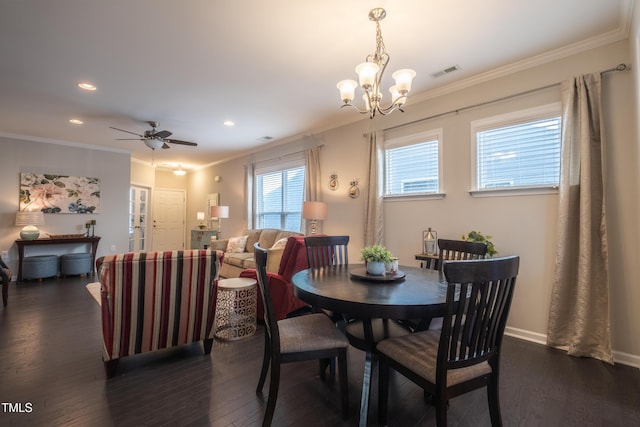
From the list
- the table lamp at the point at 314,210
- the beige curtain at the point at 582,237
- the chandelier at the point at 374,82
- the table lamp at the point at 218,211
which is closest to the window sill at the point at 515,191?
the beige curtain at the point at 582,237

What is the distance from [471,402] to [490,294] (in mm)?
983

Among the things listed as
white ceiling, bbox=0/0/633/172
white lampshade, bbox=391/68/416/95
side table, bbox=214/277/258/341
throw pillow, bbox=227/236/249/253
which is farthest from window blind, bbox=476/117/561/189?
throw pillow, bbox=227/236/249/253

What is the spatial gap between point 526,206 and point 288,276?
244 centimetres

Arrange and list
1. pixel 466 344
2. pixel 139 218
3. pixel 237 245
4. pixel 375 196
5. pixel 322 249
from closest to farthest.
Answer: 1. pixel 466 344
2. pixel 322 249
3. pixel 375 196
4. pixel 237 245
5. pixel 139 218

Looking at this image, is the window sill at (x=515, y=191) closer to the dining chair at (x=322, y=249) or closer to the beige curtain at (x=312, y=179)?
the dining chair at (x=322, y=249)

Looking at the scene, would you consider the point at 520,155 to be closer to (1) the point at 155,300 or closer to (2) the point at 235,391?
(2) the point at 235,391

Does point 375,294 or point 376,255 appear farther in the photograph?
point 376,255

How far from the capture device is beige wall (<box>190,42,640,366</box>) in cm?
233

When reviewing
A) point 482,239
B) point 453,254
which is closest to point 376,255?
point 453,254

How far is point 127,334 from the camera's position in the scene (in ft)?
6.99

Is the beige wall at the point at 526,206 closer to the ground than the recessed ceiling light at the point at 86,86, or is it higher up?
closer to the ground

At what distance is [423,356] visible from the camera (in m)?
1.44

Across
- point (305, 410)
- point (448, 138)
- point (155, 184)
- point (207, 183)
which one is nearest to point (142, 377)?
point (305, 410)

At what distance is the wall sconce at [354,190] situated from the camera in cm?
428
